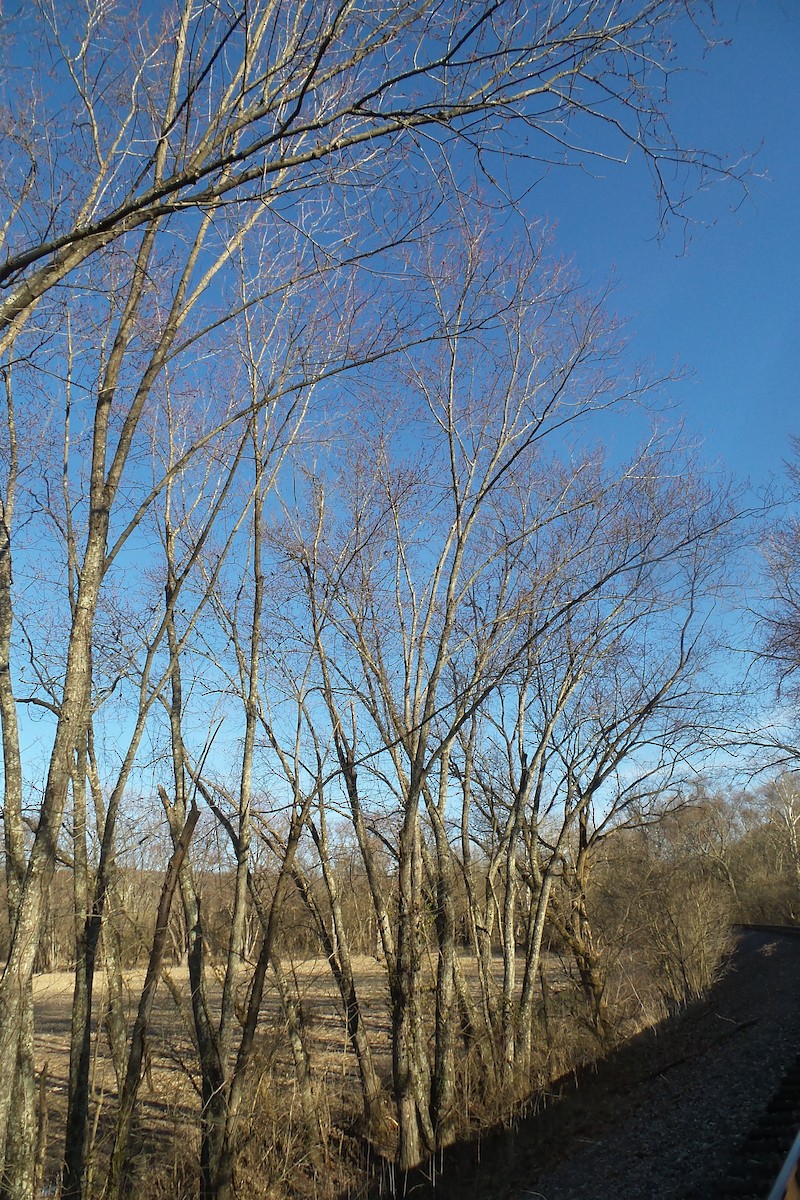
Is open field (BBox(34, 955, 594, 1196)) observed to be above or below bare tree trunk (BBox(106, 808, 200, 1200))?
below

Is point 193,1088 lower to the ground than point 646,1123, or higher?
higher

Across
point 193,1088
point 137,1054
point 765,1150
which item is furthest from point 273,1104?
point 765,1150

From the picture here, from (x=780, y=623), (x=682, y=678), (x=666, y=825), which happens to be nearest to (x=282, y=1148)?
(x=682, y=678)

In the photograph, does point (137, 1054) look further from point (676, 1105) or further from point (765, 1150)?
point (676, 1105)

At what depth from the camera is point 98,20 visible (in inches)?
161

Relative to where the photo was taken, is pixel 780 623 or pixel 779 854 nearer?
pixel 780 623

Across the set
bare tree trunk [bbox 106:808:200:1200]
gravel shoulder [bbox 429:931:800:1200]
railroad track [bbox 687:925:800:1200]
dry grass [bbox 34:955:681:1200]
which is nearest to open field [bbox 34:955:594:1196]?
dry grass [bbox 34:955:681:1200]

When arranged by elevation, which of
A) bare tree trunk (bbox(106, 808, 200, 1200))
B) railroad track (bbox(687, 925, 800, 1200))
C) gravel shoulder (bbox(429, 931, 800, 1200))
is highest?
bare tree trunk (bbox(106, 808, 200, 1200))

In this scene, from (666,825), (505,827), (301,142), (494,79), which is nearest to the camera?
(494,79)

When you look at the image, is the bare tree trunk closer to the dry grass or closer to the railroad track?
the dry grass

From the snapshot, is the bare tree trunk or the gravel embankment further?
the gravel embankment

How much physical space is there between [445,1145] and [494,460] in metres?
8.42

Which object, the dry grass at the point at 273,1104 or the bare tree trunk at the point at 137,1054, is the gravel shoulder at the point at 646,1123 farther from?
the bare tree trunk at the point at 137,1054

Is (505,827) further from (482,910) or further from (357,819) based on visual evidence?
(357,819)
